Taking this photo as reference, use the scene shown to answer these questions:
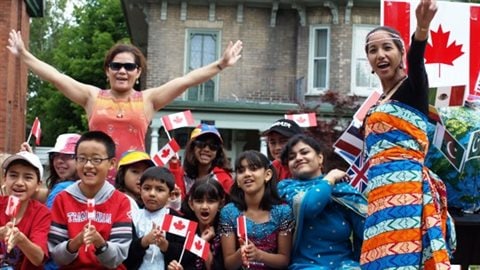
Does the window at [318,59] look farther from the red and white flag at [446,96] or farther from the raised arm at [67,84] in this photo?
the red and white flag at [446,96]

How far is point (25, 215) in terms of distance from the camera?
425 cm

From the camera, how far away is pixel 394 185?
3.75 meters

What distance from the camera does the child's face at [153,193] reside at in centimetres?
470

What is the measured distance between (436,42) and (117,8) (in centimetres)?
2993

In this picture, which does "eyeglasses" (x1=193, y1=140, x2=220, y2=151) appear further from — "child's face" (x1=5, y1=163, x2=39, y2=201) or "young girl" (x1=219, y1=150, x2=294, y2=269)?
"child's face" (x1=5, y1=163, x2=39, y2=201)

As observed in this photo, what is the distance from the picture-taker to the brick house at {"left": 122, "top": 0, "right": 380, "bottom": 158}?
19297 millimetres

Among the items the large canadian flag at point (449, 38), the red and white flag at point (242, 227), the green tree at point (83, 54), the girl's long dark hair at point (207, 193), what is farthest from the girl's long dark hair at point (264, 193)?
the green tree at point (83, 54)

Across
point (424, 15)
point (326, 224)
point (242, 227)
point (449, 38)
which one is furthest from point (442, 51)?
point (242, 227)

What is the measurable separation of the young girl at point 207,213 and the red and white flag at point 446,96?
1.53 metres

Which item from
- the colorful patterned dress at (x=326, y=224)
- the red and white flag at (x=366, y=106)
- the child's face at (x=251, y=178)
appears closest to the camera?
the colorful patterned dress at (x=326, y=224)

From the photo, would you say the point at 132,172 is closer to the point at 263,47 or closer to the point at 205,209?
the point at 205,209

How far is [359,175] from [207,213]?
3.43 feet

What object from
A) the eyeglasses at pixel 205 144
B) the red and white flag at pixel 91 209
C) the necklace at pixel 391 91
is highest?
the necklace at pixel 391 91

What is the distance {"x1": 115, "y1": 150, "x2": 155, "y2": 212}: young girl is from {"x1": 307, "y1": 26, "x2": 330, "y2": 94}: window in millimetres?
14522
